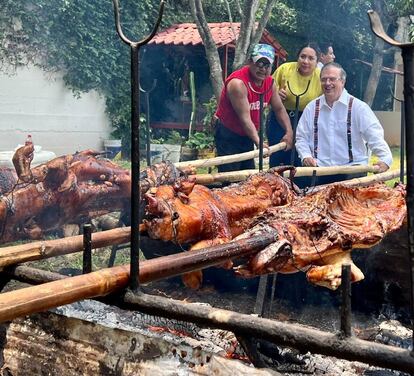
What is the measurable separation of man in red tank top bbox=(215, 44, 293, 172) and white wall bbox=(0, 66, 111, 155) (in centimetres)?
697

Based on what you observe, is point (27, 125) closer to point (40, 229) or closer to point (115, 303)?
point (40, 229)

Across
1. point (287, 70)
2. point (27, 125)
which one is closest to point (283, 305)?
point (287, 70)

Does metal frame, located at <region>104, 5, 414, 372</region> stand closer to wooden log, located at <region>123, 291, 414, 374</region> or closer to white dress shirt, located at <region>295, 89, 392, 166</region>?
wooden log, located at <region>123, 291, 414, 374</region>

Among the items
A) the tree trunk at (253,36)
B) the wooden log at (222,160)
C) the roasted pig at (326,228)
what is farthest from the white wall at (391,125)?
the roasted pig at (326,228)

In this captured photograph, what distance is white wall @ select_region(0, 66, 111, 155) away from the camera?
12430 mm

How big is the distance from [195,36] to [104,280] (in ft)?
47.5

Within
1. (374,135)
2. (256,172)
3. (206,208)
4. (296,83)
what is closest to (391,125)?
(296,83)

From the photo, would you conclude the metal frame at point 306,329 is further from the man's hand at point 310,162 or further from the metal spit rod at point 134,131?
the man's hand at point 310,162

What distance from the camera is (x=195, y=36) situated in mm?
15750

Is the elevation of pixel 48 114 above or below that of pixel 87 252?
above

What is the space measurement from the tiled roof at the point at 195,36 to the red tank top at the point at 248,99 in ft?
27.8

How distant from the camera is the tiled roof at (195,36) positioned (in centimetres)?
1538

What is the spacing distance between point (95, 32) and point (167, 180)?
1028 centimetres

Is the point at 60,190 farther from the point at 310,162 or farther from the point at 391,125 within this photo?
the point at 391,125
